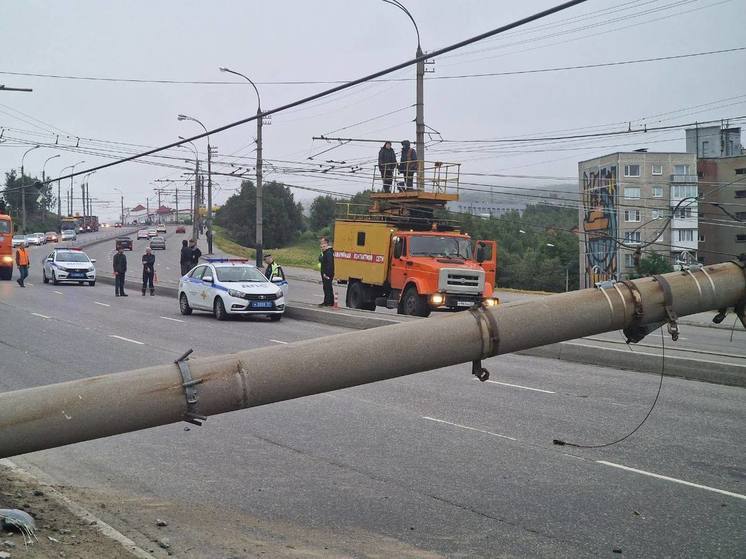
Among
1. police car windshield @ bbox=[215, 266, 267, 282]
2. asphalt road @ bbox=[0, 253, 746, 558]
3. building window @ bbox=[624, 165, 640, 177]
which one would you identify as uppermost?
building window @ bbox=[624, 165, 640, 177]

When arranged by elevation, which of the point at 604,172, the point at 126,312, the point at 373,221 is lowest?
the point at 126,312

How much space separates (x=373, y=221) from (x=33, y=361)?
1289 cm

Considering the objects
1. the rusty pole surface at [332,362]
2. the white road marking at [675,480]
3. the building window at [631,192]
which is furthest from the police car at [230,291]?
the building window at [631,192]

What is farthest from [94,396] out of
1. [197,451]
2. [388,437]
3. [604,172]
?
[604,172]

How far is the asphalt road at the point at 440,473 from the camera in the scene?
604cm

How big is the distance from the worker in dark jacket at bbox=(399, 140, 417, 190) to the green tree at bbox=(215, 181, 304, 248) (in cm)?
8396

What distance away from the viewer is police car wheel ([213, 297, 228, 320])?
955 inches

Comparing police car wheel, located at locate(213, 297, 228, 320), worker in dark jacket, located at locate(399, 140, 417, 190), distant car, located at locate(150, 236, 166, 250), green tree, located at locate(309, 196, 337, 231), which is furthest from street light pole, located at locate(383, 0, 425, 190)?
green tree, located at locate(309, 196, 337, 231)

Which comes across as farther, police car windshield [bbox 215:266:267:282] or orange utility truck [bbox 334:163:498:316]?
police car windshield [bbox 215:266:267:282]

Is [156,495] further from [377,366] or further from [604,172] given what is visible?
[604,172]

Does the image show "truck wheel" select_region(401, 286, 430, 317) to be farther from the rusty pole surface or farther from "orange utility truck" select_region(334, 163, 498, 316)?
the rusty pole surface

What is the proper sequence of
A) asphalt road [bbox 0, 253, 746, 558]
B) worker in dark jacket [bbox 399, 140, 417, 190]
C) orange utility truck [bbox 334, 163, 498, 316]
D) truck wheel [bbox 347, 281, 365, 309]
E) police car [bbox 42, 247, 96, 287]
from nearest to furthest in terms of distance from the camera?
asphalt road [bbox 0, 253, 746, 558]
orange utility truck [bbox 334, 163, 498, 316]
truck wheel [bbox 347, 281, 365, 309]
worker in dark jacket [bbox 399, 140, 417, 190]
police car [bbox 42, 247, 96, 287]

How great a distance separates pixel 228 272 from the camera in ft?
82.5

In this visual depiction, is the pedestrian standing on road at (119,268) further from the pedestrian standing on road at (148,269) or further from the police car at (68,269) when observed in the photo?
the police car at (68,269)
